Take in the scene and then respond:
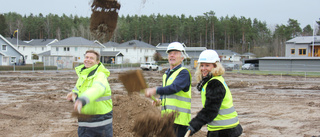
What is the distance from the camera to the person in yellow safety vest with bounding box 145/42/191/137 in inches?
134

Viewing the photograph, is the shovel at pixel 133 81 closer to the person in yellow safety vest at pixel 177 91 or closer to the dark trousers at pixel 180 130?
the person in yellow safety vest at pixel 177 91

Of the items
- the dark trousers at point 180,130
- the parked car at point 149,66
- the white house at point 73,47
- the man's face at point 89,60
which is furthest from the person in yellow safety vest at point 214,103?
the white house at point 73,47

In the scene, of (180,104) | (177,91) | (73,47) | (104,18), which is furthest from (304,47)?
(177,91)

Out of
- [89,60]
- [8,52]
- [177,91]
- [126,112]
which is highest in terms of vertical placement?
[8,52]

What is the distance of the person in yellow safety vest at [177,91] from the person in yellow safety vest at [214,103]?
0.23 metres

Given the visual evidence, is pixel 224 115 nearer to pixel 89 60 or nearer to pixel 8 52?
pixel 89 60

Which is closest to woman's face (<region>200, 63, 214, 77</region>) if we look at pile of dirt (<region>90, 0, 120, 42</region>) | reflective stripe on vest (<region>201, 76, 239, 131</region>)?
reflective stripe on vest (<region>201, 76, 239, 131</region>)

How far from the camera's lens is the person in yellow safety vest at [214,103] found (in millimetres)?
3119

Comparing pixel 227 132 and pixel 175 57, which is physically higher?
pixel 175 57

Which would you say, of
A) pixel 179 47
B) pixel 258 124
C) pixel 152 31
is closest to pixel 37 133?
pixel 179 47

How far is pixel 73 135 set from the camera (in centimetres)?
616

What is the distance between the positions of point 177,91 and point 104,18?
3.20 metres

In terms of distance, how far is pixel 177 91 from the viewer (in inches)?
134

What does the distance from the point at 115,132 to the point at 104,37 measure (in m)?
2.19
